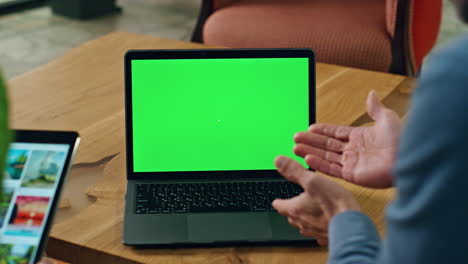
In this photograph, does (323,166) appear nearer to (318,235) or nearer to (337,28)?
(318,235)

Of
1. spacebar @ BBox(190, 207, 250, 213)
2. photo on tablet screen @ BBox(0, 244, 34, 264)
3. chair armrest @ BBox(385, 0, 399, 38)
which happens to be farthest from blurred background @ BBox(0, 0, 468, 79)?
photo on tablet screen @ BBox(0, 244, 34, 264)

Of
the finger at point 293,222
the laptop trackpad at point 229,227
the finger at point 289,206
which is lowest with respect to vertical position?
the laptop trackpad at point 229,227

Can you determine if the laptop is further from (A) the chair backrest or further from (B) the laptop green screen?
(A) the chair backrest

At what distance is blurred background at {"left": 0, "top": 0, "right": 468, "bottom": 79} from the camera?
3240mm

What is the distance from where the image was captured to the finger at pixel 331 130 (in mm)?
1041

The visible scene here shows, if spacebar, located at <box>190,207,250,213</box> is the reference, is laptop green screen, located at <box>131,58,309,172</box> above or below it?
above

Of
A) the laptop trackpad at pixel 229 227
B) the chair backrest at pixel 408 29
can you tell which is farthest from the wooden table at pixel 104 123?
the chair backrest at pixel 408 29

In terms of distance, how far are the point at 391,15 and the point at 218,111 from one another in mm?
1243

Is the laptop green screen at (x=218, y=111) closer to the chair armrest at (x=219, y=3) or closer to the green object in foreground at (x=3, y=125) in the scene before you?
the green object in foreground at (x=3, y=125)

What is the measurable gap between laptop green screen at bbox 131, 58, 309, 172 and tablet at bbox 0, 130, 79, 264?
0.68 ft

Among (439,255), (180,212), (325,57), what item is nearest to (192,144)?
(180,212)

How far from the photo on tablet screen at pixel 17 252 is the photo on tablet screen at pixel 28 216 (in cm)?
1

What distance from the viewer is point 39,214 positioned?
32.9 inches

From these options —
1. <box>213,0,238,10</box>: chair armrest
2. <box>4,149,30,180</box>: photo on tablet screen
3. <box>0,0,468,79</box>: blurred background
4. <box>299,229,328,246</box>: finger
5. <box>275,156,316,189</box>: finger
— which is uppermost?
<box>275,156,316,189</box>: finger
